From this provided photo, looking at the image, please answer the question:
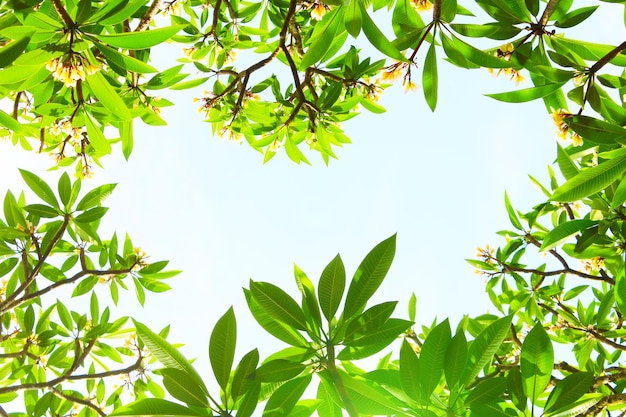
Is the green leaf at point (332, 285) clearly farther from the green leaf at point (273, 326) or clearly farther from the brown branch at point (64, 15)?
the brown branch at point (64, 15)

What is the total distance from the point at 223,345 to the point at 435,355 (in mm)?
570

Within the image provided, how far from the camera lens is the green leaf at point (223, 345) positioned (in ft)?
3.94

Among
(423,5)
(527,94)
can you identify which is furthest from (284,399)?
(423,5)

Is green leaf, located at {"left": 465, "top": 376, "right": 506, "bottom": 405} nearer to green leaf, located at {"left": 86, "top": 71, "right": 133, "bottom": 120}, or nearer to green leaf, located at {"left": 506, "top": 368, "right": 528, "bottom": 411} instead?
green leaf, located at {"left": 506, "top": 368, "right": 528, "bottom": 411}

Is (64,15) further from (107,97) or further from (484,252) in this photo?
(484,252)

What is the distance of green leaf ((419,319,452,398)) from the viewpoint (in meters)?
1.28

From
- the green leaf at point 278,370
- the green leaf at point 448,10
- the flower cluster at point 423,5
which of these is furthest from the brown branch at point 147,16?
the green leaf at point 278,370

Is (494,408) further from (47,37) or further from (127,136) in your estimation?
(127,136)

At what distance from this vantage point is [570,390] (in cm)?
130

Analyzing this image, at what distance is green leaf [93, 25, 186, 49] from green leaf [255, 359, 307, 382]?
114cm

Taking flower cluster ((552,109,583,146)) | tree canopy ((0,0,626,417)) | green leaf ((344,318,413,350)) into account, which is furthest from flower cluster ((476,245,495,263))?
green leaf ((344,318,413,350))

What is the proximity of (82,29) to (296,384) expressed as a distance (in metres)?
1.41

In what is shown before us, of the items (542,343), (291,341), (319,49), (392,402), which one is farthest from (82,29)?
(542,343)

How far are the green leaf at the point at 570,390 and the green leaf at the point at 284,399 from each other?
685 millimetres
